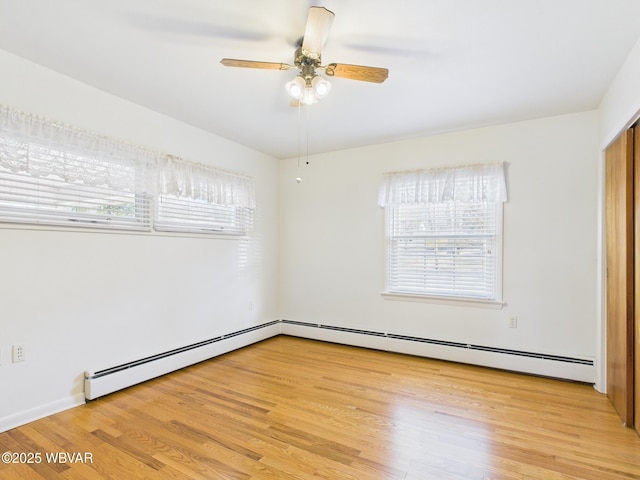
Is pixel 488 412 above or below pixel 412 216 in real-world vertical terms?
below

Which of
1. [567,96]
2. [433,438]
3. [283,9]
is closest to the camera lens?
[283,9]

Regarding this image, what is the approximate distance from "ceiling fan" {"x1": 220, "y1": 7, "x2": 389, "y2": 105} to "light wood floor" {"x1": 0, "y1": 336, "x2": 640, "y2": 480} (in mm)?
2196

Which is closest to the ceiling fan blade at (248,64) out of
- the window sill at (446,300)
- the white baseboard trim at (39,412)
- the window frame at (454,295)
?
the window frame at (454,295)

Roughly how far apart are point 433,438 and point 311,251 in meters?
2.79

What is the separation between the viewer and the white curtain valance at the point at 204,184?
3293mm

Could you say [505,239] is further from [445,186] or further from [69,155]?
[69,155]

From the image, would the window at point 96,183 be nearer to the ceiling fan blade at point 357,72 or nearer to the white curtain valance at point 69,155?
the white curtain valance at point 69,155

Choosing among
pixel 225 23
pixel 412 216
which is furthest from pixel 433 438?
pixel 225 23

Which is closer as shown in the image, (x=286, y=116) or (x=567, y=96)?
(x=567, y=96)

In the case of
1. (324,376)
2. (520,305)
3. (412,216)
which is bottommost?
(324,376)

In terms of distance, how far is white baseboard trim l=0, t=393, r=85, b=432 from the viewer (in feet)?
7.41

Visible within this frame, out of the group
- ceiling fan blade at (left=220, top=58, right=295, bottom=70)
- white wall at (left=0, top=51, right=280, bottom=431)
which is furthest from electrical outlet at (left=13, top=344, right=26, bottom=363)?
ceiling fan blade at (left=220, top=58, right=295, bottom=70)

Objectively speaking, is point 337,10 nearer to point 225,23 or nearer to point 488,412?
A: point 225,23

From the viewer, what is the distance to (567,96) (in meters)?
2.81
